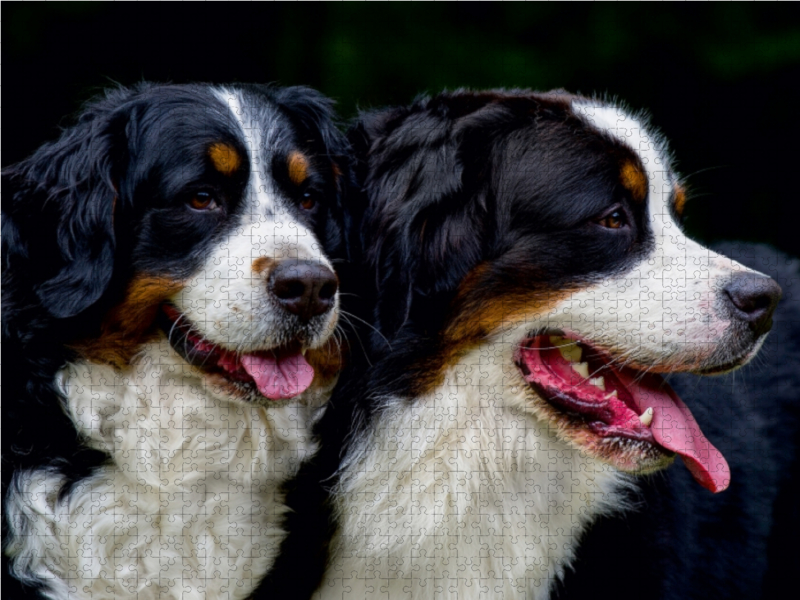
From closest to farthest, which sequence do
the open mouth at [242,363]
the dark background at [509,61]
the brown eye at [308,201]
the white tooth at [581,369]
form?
the open mouth at [242,363]
the white tooth at [581,369]
the brown eye at [308,201]
the dark background at [509,61]

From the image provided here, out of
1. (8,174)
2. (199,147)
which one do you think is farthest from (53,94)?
(199,147)

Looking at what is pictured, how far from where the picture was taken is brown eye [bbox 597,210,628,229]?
9.23ft

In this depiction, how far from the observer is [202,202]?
281 centimetres

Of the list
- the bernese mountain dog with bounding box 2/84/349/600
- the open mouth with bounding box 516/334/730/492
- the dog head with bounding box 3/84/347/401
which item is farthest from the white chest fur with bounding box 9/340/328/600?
the open mouth with bounding box 516/334/730/492

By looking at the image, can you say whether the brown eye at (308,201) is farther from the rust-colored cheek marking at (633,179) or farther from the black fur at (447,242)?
the rust-colored cheek marking at (633,179)

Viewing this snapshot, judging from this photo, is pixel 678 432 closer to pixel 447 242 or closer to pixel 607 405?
pixel 607 405

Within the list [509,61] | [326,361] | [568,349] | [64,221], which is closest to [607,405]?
[568,349]

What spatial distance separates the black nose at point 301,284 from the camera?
2.62 meters

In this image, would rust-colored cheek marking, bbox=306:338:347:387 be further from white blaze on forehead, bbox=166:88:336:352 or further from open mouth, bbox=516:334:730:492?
open mouth, bbox=516:334:730:492

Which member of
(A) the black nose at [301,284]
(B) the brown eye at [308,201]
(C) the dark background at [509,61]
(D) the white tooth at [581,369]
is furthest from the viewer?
(C) the dark background at [509,61]

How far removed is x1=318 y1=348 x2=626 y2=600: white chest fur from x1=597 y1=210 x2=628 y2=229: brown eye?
18.6 inches

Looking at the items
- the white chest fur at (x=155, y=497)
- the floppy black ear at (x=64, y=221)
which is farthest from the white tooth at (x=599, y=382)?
the floppy black ear at (x=64, y=221)

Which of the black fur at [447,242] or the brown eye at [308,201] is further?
the brown eye at [308,201]

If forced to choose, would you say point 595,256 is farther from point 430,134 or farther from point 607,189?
point 430,134
